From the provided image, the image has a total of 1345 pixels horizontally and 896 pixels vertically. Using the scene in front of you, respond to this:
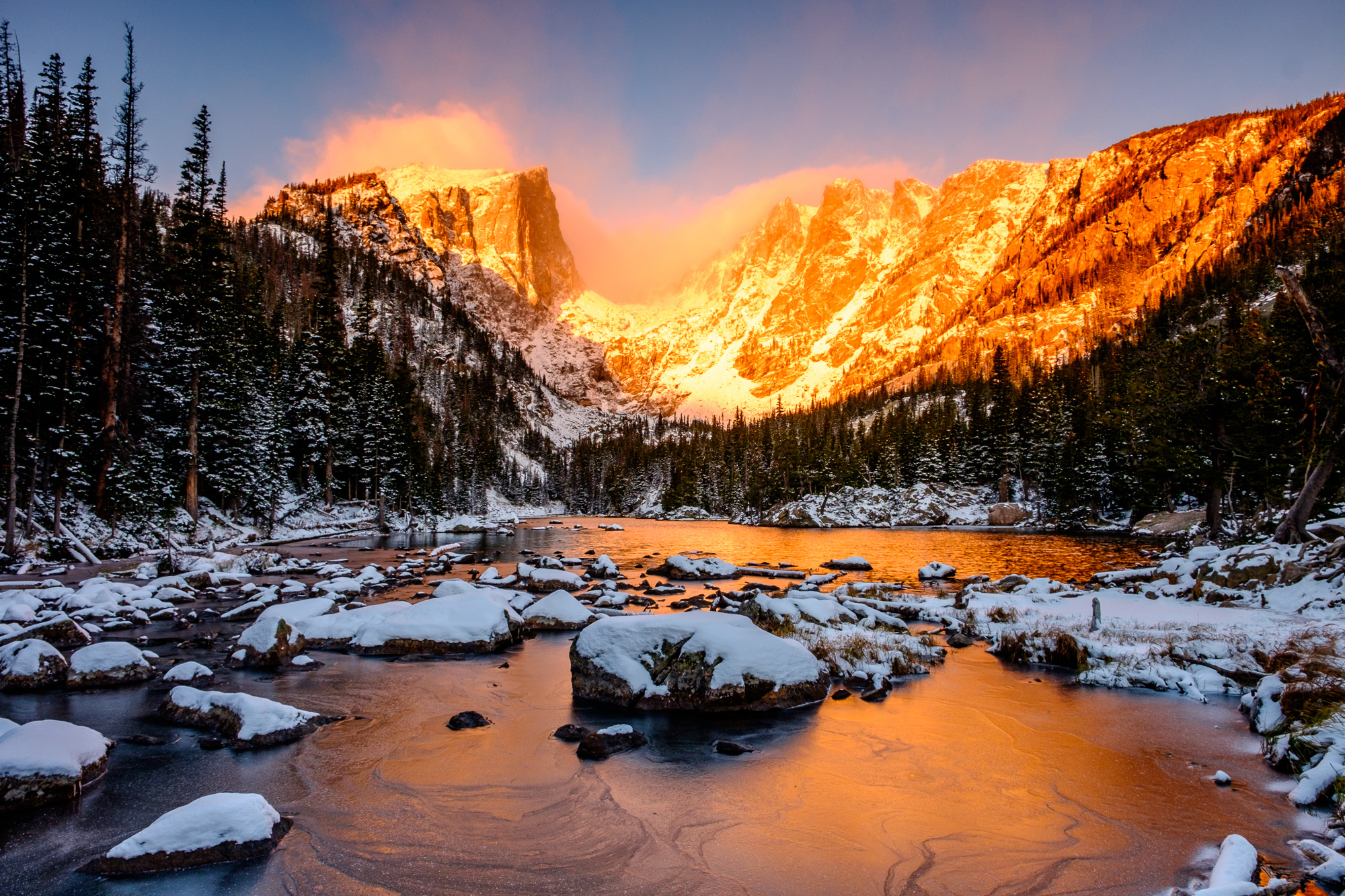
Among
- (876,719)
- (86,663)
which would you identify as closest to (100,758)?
Answer: (86,663)

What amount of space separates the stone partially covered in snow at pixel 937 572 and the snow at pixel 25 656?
31818mm

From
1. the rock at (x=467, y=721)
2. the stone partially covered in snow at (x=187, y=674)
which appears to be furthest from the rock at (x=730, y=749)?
the stone partially covered in snow at (x=187, y=674)

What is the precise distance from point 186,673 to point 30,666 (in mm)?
2691

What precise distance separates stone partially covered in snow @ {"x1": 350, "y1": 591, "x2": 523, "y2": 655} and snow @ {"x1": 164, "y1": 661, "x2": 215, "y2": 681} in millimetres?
3558

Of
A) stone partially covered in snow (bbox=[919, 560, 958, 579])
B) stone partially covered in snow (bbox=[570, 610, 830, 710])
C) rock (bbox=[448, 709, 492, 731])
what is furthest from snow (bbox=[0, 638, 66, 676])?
stone partially covered in snow (bbox=[919, 560, 958, 579])

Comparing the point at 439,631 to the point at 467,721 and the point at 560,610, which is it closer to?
the point at 560,610

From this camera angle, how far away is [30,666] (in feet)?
39.3

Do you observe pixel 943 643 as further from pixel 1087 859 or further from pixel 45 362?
pixel 45 362

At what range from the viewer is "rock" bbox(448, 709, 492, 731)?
10766mm

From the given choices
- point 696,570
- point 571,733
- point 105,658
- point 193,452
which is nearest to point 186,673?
point 105,658

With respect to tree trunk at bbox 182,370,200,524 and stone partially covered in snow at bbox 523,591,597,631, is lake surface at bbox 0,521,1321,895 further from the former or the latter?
tree trunk at bbox 182,370,200,524

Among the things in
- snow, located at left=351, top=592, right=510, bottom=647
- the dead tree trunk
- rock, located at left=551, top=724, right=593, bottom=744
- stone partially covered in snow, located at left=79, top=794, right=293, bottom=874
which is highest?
the dead tree trunk

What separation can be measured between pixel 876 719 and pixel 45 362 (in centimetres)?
3671

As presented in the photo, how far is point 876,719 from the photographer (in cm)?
1137
